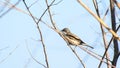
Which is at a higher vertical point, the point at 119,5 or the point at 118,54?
the point at 119,5

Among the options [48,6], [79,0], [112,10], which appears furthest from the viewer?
[48,6]

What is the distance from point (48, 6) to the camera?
1.45 m

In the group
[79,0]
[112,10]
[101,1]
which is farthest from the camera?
[101,1]

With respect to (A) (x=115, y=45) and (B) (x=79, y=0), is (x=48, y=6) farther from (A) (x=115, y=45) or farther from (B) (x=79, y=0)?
(B) (x=79, y=0)

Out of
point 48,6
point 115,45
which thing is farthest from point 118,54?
point 48,6

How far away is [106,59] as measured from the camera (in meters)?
1.33

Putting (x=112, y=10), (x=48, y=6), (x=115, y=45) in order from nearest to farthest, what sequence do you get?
(x=112, y=10), (x=115, y=45), (x=48, y=6)

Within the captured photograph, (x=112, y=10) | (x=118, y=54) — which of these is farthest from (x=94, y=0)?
(x=118, y=54)

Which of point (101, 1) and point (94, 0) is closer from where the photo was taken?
point (94, 0)

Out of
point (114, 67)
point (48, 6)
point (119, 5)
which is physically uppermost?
point (48, 6)

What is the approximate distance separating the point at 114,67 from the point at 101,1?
22.9 inches

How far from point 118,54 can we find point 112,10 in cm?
23

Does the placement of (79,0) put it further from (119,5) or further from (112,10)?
(112,10)

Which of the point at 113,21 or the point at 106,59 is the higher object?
the point at 113,21
